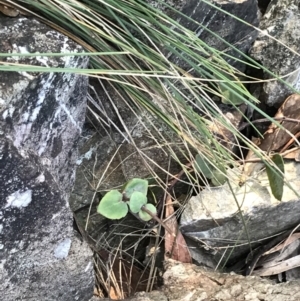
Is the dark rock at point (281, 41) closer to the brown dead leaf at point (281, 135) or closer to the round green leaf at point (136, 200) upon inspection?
the brown dead leaf at point (281, 135)

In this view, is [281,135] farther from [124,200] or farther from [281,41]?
[124,200]

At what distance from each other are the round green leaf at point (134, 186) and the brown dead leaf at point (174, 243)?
6.6 inches

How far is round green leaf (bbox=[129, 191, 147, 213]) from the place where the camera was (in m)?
1.19

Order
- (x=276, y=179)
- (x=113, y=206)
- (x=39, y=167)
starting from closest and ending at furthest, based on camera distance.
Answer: (x=39, y=167), (x=113, y=206), (x=276, y=179)

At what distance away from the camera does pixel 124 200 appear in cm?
119

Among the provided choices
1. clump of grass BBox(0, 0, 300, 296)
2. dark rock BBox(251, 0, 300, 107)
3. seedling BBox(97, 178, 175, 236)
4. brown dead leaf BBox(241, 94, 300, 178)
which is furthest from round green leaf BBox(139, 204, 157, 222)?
dark rock BBox(251, 0, 300, 107)

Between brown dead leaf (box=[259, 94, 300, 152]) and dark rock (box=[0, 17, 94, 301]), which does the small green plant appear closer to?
dark rock (box=[0, 17, 94, 301])

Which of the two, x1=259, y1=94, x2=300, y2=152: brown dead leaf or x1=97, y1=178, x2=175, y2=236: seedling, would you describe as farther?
x1=259, y1=94, x2=300, y2=152: brown dead leaf

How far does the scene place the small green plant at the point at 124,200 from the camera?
46.3 inches

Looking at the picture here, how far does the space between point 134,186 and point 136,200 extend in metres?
0.04

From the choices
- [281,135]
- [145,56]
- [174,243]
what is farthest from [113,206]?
[281,135]

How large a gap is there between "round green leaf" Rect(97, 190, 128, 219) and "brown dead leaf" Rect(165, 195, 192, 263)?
0.21 meters

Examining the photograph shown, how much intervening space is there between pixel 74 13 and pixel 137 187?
0.45 metres

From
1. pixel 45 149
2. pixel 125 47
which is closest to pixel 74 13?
pixel 125 47
